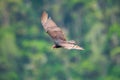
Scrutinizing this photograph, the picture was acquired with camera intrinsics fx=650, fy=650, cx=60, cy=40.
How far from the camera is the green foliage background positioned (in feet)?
82.8

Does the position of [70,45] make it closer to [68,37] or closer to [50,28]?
[50,28]

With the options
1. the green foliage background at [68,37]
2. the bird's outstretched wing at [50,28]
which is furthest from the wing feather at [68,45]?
the green foliage background at [68,37]

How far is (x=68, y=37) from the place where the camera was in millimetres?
25703

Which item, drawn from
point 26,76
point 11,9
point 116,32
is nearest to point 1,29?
point 11,9

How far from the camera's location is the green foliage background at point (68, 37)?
25.2m

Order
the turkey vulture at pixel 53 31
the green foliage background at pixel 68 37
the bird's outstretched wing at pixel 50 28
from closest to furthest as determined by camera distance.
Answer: the turkey vulture at pixel 53 31
the bird's outstretched wing at pixel 50 28
the green foliage background at pixel 68 37

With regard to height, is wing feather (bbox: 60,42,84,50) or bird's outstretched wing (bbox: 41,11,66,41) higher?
bird's outstretched wing (bbox: 41,11,66,41)

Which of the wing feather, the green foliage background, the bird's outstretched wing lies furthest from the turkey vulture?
the green foliage background

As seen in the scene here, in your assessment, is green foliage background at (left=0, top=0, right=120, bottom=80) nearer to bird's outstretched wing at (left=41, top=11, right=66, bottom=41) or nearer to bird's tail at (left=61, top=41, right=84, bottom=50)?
bird's outstretched wing at (left=41, top=11, right=66, bottom=41)

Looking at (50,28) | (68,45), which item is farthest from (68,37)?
(68,45)

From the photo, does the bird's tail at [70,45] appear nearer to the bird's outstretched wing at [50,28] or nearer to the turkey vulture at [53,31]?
the turkey vulture at [53,31]

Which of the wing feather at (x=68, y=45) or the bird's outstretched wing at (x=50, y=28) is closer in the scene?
the wing feather at (x=68, y=45)

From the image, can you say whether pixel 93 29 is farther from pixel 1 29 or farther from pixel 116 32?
pixel 1 29

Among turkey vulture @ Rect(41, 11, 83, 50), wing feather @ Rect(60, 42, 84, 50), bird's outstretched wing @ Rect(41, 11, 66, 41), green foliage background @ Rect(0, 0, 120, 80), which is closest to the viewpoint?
wing feather @ Rect(60, 42, 84, 50)
